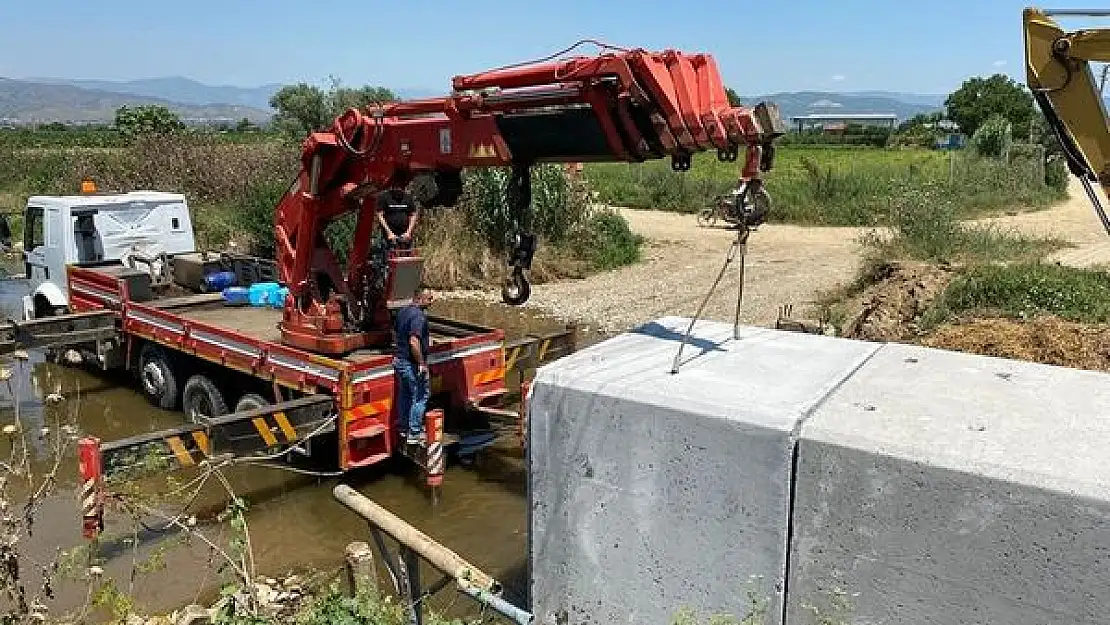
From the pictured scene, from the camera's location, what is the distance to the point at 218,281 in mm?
11422

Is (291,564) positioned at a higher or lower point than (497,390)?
lower

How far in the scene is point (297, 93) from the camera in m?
24.6

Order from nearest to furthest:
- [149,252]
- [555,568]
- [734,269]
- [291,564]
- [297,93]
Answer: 1. [555,568]
2. [291,564]
3. [149,252]
4. [734,269]
5. [297,93]

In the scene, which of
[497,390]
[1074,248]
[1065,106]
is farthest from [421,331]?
[1074,248]

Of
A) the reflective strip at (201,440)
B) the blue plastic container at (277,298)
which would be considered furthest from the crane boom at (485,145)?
Answer: the blue plastic container at (277,298)

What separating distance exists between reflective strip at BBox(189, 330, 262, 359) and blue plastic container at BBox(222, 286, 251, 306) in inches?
75.9

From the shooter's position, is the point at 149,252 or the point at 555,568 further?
the point at 149,252

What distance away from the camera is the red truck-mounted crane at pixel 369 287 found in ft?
18.0

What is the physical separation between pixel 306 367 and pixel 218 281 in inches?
173

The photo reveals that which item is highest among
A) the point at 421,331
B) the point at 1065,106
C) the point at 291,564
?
the point at 1065,106

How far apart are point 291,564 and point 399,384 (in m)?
1.73

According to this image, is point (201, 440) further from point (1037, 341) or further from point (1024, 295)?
point (1024, 295)

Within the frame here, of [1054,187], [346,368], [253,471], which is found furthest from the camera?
[1054,187]

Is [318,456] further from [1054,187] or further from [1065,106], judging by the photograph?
[1054,187]
